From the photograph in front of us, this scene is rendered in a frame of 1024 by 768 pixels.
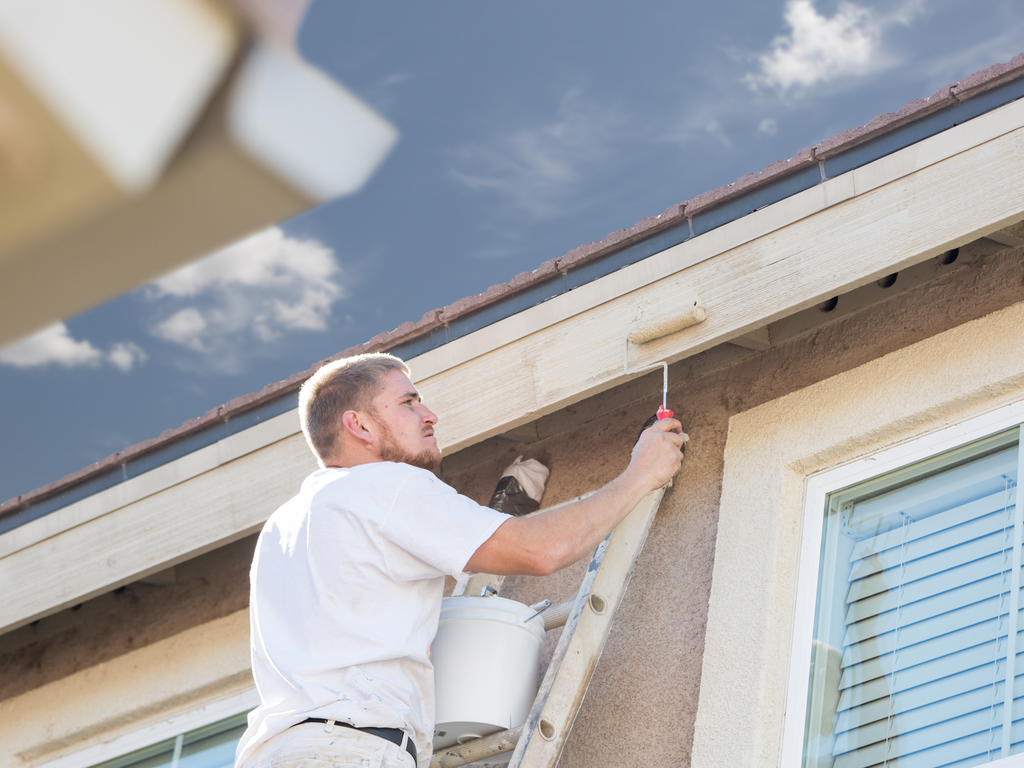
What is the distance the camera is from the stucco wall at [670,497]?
331 centimetres

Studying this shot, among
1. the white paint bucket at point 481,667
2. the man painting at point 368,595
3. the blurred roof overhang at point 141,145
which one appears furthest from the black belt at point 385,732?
the blurred roof overhang at point 141,145

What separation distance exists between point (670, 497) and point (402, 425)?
97cm

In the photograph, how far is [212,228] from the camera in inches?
27.7

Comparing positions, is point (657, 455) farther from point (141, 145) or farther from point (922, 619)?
point (141, 145)

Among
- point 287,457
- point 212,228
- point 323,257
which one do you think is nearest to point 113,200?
point 212,228

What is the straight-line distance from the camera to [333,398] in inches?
128

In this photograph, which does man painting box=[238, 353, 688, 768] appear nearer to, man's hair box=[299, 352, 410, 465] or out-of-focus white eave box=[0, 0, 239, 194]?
man's hair box=[299, 352, 410, 465]

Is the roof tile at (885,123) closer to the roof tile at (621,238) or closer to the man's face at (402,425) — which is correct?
the roof tile at (621,238)

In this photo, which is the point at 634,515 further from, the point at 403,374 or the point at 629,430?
the point at 403,374

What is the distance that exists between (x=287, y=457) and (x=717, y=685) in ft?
6.00

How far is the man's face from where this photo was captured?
10.5ft

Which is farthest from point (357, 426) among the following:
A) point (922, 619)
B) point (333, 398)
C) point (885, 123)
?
point (885, 123)

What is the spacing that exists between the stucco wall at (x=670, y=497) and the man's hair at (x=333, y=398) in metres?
0.99

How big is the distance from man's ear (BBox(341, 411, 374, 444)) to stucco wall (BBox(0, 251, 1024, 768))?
0.96 m
